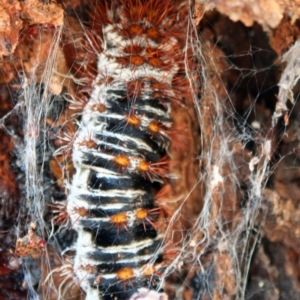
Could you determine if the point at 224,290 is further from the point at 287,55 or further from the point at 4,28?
the point at 4,28

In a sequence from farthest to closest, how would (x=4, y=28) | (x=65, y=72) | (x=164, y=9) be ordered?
(x=65, y=72), (x=164, y=9), (x=4, y=28)

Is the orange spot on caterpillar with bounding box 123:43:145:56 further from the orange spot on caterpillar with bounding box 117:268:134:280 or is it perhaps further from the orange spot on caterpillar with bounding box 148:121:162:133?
the orange spot on caterpillar with bounding box 117:268:134:280

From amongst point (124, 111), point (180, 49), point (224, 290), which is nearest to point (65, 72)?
point (124, 111)

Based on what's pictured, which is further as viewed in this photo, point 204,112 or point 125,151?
point 204,112

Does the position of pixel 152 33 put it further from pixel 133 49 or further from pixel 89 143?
pixel 89 143

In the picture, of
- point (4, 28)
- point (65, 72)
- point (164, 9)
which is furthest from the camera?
point (65, 72)

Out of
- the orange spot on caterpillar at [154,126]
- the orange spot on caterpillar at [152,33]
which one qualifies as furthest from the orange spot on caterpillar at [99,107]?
the orange spot on caterpillar at [152,33]

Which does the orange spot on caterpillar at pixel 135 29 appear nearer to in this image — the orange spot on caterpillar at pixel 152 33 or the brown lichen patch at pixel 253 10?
the orange spot on caterpillar at pixel 152 33

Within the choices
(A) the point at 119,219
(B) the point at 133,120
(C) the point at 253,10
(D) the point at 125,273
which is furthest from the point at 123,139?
(C) the point at 253,10
